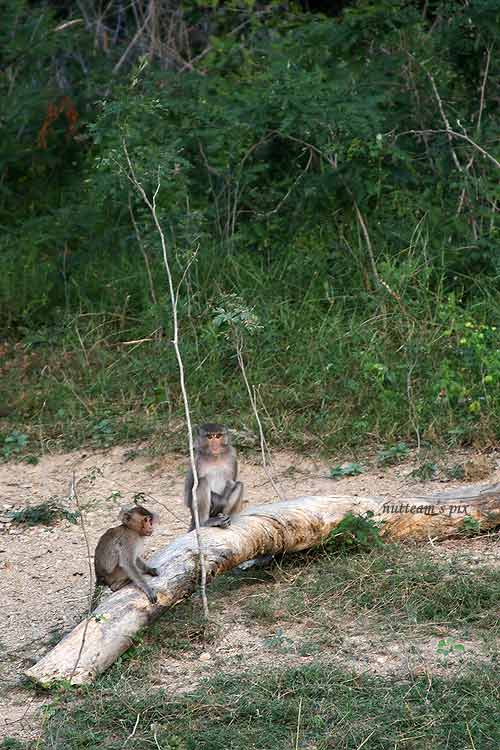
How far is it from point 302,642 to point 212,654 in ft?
1.33

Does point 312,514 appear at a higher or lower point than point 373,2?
lower

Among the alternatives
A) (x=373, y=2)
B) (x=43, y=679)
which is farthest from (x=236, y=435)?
(x=373, y=2)

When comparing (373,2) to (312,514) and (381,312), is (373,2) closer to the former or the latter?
(381,312)

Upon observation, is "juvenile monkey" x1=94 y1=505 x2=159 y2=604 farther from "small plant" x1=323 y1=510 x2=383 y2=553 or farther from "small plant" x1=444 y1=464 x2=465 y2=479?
"small plant" x1=444 y1=464 x2=465 y2=479

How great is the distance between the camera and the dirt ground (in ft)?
16.7

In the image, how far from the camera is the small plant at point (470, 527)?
6402mm

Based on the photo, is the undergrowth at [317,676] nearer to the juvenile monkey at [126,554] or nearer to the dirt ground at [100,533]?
the dirt ground at [100,533]

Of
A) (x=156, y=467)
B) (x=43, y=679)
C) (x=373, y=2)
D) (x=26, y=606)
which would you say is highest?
(x=373, y=2)

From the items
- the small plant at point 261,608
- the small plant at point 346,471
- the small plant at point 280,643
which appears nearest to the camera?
the small plant at point 280,643

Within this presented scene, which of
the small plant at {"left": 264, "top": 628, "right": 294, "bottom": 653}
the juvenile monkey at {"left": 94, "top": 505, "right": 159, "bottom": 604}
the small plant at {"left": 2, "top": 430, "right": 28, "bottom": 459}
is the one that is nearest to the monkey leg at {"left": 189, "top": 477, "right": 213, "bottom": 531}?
the juvenile monkey at {"left": 94, "top": 505, "right": 159, "bottom": 604}

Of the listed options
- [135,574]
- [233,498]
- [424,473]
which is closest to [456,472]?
[424,473]

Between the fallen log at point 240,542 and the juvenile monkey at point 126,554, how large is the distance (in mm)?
74

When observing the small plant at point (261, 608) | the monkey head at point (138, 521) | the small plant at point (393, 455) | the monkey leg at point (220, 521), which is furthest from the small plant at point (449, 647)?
the small plant at point (393, 455)

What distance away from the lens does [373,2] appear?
988 cm
